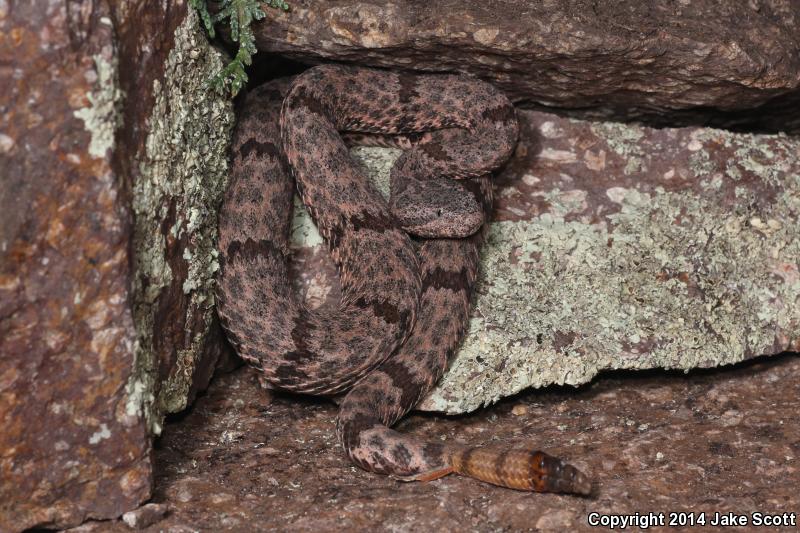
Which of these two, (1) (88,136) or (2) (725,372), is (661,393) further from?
(1) (88,136)

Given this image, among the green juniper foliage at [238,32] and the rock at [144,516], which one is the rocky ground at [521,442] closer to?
the rock at [144,516]

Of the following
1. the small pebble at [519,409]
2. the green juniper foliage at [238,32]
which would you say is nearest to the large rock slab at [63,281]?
the green juniper foliage at [238,32]

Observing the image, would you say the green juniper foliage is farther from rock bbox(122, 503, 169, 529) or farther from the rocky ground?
rock bbox(122, 503, 169, 529)

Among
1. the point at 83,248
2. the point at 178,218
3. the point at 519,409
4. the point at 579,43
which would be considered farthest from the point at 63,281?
the point at 579,43

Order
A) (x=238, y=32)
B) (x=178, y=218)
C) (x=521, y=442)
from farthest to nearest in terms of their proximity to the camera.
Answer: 1. (x=238, y=32)
2. (x=521, y=442)
3. (x=178, y=218)

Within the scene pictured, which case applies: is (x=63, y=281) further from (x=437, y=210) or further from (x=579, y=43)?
(x=579, y=43)

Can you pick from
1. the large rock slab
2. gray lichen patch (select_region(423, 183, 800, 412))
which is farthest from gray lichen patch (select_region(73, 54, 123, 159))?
gray lichen patch (select_region(423, 183, 800, 412))
